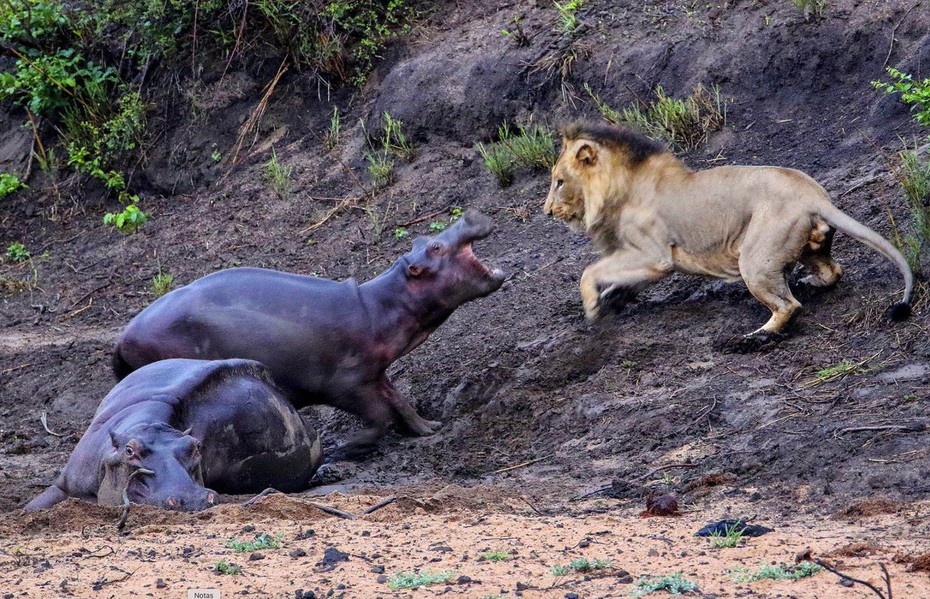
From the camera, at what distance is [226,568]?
4562 mm

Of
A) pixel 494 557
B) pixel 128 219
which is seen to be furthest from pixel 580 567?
pixel 128 219

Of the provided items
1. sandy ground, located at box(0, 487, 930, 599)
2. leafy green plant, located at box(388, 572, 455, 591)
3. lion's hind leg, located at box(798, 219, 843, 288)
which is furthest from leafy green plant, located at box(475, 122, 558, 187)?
leafy green plant, located at box(388, 572, 455, 591)

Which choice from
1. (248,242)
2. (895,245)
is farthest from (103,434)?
(248,242)

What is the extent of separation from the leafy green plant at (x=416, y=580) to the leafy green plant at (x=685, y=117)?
716 cm

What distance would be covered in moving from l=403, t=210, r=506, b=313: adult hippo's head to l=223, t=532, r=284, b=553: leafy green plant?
3.94m

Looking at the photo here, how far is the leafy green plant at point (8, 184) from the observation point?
14297mm

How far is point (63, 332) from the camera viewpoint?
11562 mm

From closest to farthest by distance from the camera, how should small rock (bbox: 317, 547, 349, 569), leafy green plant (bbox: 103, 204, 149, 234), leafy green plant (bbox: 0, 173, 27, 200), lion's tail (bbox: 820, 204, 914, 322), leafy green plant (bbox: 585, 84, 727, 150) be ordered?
small rock (bbox: 317, 547, 349, 569), lion's tail (bbox: 820, 204, 914, 322), leafy green plant (bbox: 585, 84, 727, 150), leafy green plant (bbox: 103, 204, 149, 234), leafy green plant (bbox: 0, 173, 27, 200)

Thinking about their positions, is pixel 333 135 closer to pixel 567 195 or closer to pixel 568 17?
pixel 568 17

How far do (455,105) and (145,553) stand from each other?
8.28 metres

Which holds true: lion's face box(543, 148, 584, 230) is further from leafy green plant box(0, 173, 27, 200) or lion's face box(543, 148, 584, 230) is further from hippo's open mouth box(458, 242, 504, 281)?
leafy green plant box(0, 173, 27, 200)

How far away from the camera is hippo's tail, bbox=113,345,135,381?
846 centimetres

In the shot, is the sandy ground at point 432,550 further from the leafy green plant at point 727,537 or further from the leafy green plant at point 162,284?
the leafy green plant at point 162,284

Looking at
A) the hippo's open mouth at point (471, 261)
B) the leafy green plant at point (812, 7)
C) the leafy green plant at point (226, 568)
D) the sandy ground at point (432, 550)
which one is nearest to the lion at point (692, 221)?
the hippo's open mouth at point (471, 261)
